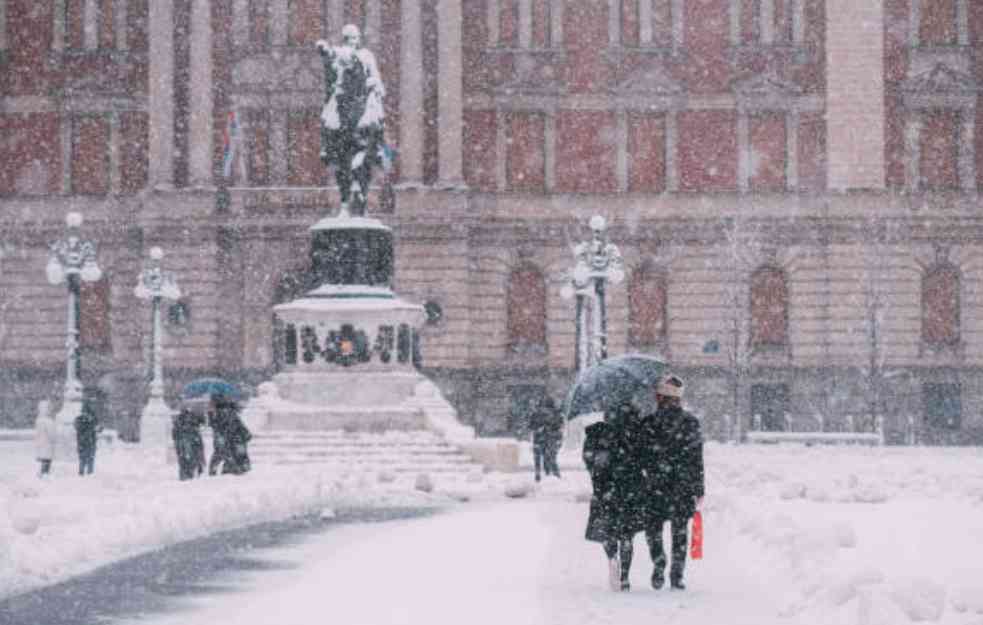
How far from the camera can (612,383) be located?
16969 millimetres

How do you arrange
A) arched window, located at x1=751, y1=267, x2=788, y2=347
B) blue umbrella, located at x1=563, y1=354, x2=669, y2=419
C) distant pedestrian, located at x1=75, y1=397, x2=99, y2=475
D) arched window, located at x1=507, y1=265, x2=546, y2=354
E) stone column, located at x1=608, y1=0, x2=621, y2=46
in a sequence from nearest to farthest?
blue umbrella, located at x1=563, y1=354, x2=669, y2=419
distant pedestrian, located at x1=75, y1=397, x2=99, y2=475
arched window, located at x1=507, y1=265, x2=546, y2=354
arched window, located at x1=751, y1=267, x2=788, y2=347
stone column, located at x1=608, y1=0, x2=621, y2=46

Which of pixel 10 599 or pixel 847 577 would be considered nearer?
pixel 847 577

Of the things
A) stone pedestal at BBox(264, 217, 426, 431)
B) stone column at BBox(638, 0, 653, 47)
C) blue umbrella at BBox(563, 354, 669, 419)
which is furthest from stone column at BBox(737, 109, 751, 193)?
blue umbrella at BBox(563, 354, 669, 419)

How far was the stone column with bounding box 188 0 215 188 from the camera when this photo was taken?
197 feet

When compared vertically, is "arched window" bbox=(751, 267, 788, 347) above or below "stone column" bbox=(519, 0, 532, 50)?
below

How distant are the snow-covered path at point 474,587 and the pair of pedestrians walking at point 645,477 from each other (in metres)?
0.45

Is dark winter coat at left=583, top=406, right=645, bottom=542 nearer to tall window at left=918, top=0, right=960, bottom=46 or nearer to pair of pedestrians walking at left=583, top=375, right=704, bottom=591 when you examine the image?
pair of pedestrians walking at left=583, top=375, right=704, bottom=591

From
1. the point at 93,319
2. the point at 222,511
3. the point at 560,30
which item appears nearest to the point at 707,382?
the point at 560,30

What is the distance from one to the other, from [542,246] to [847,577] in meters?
46.6

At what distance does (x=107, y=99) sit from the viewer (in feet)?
201

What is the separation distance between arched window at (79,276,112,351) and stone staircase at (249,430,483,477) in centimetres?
2485

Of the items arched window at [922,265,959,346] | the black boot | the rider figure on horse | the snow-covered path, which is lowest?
the snow-covered path

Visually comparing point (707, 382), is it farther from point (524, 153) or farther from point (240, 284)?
point (240, 284)

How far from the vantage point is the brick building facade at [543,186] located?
59.6 metres
